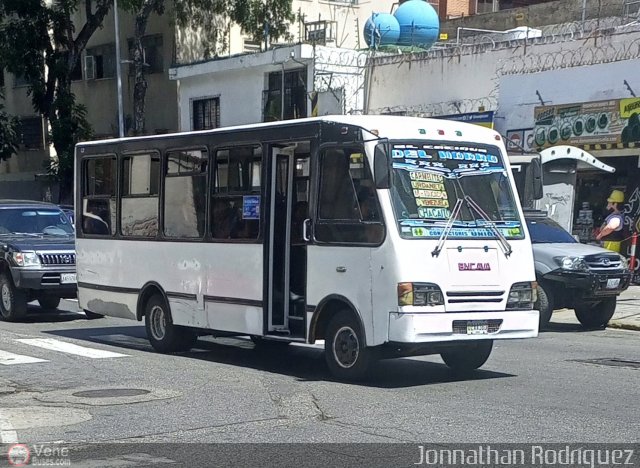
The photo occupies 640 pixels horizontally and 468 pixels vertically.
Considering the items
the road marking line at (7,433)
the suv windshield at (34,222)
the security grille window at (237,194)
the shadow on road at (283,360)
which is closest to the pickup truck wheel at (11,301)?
the suv windshield at (34,222)

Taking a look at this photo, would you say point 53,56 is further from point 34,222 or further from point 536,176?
point 536,176

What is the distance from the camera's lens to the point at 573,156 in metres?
22.6

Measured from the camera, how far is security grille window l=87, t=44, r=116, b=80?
4394cm

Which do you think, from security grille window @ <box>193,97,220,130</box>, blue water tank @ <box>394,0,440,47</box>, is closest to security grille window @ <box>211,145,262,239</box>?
blue water tank @ <box>394,0,440,47</box>

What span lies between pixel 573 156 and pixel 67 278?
11123 mm

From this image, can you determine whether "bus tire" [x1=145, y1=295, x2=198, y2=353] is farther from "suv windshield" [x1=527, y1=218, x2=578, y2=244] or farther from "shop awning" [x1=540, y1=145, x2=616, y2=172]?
"shop awning" [x1=540, y1=145, x2=616, y2=172]

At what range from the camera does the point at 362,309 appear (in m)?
10.9

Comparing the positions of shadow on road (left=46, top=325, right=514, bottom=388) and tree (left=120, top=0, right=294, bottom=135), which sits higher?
tree (left=120, top=0, right=294, bottom=135)

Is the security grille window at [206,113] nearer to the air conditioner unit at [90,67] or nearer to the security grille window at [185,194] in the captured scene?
the air conditioner unit at [90,67]

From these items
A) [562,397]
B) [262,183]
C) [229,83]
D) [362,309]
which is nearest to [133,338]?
[262,183]

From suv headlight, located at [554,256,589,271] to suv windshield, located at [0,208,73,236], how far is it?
29.4ft

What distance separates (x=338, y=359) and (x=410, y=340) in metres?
1.23

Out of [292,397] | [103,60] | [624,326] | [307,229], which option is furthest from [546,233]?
[103,60]

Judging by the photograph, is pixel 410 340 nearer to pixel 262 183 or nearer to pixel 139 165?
pixel 262 183
